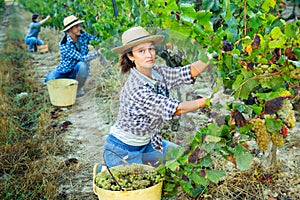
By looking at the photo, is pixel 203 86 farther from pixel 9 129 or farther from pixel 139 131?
pixel 9 129

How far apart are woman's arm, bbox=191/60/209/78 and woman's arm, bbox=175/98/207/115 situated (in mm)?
202

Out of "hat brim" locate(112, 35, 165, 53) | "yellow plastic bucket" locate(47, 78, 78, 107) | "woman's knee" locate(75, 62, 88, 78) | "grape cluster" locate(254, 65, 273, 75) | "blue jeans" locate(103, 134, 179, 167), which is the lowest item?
"yellow plastic bucket" locate(47, 78, 78, 107)

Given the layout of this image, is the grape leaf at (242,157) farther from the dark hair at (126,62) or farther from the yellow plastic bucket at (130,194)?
the dark hair at (126,62)

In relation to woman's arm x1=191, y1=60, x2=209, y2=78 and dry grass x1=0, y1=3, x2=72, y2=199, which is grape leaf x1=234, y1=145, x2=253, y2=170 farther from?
dry grass x1=0, y1=3, x2=72, y2=199

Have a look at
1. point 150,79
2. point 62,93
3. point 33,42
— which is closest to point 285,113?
point 150,79

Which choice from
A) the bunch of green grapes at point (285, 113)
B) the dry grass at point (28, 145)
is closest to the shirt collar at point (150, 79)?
the bunch of green grapes at point (285, 113)

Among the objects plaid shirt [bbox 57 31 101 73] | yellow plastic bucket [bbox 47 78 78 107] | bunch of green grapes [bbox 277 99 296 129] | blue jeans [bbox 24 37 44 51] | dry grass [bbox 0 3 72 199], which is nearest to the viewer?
bunch of green grapes [bbox 277 99 296 129]

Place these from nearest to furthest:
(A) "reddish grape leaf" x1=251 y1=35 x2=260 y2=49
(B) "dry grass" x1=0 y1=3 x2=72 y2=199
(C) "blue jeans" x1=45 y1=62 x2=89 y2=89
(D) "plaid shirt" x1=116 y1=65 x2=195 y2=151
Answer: (A) "reddish grape leaf" x1=251 y1=35 x2=260 y2=49 < (D) "plaid shirt" x1=116 y1=65 x2=195 y2=151 < (B) "dry grass" x1=0 y1=3 x2=72 y2=199 < (C) "blue jeans" x1=45 y1=62 x2=89 y2=89

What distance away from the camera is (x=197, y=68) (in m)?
2.13

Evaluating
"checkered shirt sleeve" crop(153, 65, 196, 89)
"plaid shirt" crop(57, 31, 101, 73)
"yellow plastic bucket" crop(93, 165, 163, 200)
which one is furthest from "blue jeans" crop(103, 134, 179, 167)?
"plaid shirt" crop(57, 31, 101, 73)

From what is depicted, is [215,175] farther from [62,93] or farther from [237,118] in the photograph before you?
[62,93]

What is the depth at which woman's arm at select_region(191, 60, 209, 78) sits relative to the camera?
6.79ft

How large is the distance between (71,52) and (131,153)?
2834mm

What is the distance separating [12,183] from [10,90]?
253 centimetres
